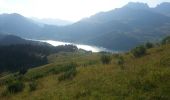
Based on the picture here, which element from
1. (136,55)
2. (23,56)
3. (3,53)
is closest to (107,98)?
(136,55)

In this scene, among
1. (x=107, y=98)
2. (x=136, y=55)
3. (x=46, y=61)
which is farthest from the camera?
(x=46, y=61)

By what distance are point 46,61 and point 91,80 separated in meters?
141

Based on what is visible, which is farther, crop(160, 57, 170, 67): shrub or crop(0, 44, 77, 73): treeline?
crop(0, 44, 77, 73): treeline

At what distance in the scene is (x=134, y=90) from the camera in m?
16.1

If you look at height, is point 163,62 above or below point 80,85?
above

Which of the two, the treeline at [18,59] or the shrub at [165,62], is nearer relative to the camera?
the shrub at [165,62]

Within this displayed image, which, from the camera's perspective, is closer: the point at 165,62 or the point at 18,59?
the point at 165,62

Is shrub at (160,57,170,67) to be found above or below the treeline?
above

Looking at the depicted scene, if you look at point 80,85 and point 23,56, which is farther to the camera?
point 23,56

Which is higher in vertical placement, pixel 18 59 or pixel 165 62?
pixel 165 62

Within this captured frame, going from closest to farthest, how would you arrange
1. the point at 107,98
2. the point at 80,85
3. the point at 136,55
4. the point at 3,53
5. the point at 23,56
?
1. the point at 107,98
2. the point at 80,85
3. the point at 136,55
4. the point at 23,56
5. the point at 3,53

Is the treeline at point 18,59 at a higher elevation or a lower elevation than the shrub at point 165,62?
lower

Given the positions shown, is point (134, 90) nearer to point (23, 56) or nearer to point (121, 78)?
point (121, 78)

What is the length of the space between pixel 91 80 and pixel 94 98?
504 centimetres
